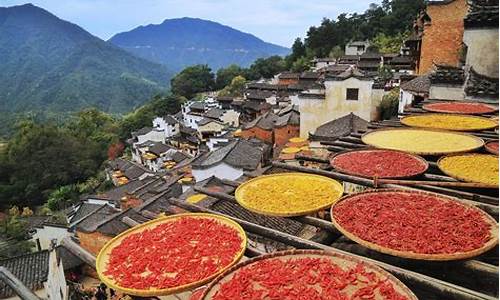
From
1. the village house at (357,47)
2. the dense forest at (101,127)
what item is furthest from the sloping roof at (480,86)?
the village house at (357,47)

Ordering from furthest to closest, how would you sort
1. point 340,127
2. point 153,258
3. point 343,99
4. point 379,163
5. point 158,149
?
point 158,149 → point 343,99 → point 340,127 → point 379,163 → point 153,258

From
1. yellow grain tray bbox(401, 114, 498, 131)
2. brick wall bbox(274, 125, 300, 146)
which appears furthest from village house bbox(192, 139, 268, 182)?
yellow grain tray bbox(401, 114, 498, 131)

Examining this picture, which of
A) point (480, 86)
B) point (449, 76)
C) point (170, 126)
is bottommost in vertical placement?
point (170, 126)

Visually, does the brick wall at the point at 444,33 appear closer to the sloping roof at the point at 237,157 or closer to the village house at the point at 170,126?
the sloping roof at the point at 237,157

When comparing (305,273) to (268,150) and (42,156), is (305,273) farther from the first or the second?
(42,156)

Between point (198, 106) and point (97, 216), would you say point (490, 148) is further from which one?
point (198, 106)

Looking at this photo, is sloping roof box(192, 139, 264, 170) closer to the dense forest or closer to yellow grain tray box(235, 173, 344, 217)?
yellow grain tray box(235, 173, 344, 217)

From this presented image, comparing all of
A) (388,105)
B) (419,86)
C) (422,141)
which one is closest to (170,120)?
(388,105)
